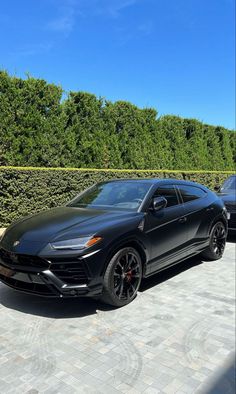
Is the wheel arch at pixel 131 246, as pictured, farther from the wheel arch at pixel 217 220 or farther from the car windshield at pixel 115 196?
the wheel arch at pixel 217 220

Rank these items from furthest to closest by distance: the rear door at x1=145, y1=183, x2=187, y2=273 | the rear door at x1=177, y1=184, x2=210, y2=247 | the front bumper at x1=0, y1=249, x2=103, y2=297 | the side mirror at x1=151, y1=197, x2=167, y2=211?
the rear door at x1=177, y1=184, x2=210, y2=247, the side mirror at x1=151, y1=197, x2=167, y2=211, the rear door at x1=145, y1=183, x2=187, y2=273, the front bumper at x1=0, y1=249, x2=103, y2=297

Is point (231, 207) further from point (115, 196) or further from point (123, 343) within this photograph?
point (123, 343)

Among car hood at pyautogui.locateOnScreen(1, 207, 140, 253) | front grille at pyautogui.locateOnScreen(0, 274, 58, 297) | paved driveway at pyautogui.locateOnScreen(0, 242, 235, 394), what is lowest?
paved driveway at pyautogui.locateOnScreen(0, 242, 235, 394)

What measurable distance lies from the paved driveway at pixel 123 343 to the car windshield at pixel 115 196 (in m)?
1.18

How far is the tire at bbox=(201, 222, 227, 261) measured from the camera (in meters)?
6.18

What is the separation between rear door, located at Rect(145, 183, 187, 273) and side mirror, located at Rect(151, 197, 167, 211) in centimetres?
6

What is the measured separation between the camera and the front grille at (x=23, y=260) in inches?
147

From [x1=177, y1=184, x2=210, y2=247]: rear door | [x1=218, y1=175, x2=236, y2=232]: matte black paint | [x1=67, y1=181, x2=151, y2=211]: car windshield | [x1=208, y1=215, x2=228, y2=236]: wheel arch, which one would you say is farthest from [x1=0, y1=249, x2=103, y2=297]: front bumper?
[x1=218, y1=175, x2=236, y2=232]: matte black paint

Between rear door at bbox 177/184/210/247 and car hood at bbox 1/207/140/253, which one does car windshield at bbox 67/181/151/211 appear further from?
rear door at bbox 177/184/210/247

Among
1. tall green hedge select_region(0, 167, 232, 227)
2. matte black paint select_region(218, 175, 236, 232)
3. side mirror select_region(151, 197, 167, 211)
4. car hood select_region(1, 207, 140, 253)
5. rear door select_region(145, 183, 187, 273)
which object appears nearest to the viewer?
car hood select_region(1, 207, 140, 253)

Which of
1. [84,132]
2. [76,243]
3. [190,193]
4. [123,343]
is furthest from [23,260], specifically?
[84,132]

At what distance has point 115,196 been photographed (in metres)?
5.13

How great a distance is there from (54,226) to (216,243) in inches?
130

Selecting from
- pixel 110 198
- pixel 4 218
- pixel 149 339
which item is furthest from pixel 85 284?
pixel 4 218
